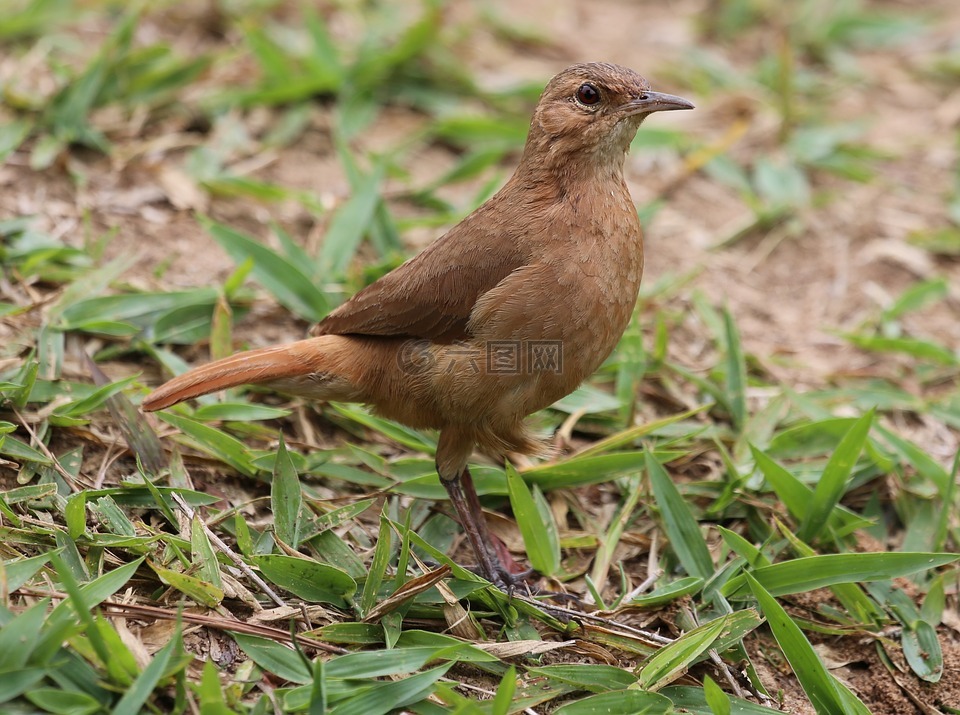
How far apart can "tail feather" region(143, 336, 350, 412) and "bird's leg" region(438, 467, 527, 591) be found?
2.11 feet

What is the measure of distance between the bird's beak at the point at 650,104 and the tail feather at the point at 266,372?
1.55 m

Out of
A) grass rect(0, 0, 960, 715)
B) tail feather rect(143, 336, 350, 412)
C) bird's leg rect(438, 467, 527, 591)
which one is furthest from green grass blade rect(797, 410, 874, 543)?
tail feather rect(143, 336, 350, 412)

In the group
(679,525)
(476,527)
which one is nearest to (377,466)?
(476,527)

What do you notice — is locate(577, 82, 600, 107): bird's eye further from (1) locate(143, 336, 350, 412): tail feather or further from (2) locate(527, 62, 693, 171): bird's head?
(1) locate(143, 336, 350, 412): tail feather

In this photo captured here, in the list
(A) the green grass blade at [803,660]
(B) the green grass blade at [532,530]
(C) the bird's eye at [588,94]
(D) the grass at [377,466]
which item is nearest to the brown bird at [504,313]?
(C) the bird's eye at [588,94]

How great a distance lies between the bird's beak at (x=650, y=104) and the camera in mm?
4215

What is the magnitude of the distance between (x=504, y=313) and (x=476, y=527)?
Answer: 3.24ft

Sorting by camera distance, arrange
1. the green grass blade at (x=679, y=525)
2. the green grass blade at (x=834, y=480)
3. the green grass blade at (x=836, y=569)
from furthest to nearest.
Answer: the green grass blade at (x=834, y=480), the green grass blade at (x=679, y=525), the green grass blade at (x=836, y=569)

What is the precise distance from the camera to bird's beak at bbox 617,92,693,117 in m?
4.21

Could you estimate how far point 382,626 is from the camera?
12.3ft

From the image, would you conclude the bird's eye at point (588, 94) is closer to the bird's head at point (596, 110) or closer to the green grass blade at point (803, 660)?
the bird's head at point (596, 110)

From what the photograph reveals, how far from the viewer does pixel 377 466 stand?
467 centimetres

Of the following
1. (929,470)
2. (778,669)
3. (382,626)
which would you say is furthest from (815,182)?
(382,626)

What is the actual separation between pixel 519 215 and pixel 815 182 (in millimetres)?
3462
